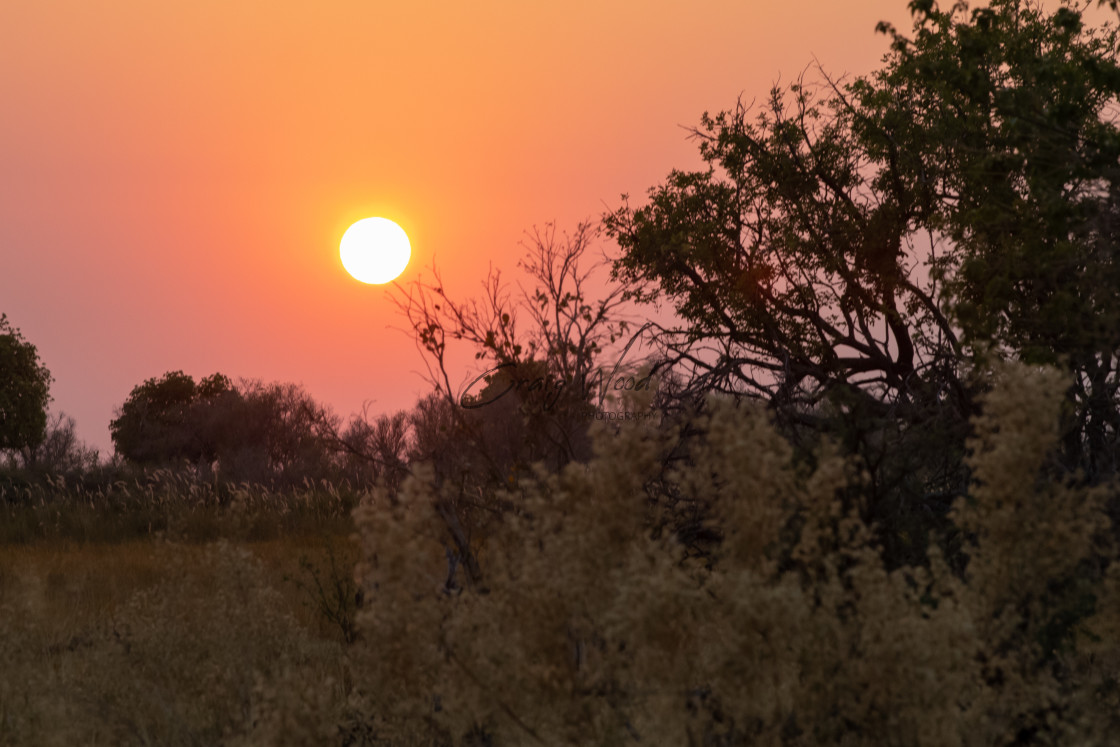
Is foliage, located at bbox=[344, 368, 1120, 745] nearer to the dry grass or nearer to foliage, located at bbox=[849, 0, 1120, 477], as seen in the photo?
the dry grass

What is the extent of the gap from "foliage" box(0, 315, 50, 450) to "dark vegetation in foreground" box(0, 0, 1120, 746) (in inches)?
896

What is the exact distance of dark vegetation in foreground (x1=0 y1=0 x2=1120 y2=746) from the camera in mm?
3678

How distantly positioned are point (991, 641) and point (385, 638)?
2326 millimetres

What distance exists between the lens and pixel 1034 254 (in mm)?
9742

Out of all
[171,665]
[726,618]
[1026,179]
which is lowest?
[726,618]

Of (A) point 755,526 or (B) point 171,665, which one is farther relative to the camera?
(B) point 171,665

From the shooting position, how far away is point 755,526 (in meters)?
3.75

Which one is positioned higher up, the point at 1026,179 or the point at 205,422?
the point at 205,422

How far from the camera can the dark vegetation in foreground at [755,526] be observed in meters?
3.68

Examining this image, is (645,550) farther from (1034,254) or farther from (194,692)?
(1034,254)

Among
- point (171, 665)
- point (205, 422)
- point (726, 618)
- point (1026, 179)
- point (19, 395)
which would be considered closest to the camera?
point (726, 618)

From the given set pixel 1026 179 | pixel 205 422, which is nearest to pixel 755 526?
pixel 1026 179

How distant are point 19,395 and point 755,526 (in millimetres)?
41513

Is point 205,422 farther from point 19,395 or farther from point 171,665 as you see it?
point 171,665
